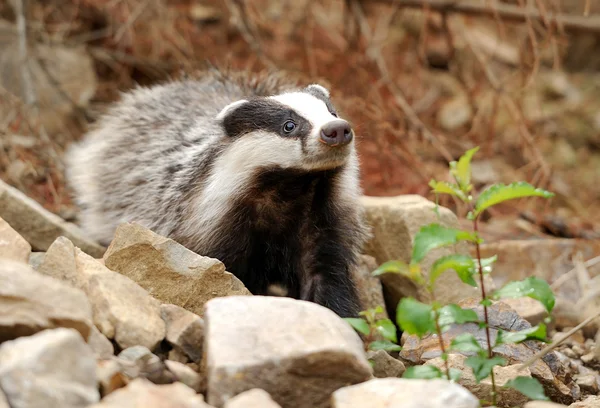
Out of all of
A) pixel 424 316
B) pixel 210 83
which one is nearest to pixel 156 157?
pixel 210 83

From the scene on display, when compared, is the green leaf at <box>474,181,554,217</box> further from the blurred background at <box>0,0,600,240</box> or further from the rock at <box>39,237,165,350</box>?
the blurred background at <box>0,0,600,240</box>

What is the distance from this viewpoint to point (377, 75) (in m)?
Result: 7.77

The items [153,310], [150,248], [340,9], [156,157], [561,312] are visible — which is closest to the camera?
[153,310]

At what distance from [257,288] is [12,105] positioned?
3.33 metres

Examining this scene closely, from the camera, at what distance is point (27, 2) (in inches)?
289

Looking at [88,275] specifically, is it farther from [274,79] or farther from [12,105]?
[12,105]

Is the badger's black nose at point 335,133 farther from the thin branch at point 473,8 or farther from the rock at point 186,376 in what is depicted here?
the thin branch at point 473,8

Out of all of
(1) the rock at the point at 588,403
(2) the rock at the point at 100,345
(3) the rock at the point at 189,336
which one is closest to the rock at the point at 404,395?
(3) the rock at the point at 189,336

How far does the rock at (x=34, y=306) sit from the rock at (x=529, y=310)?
250 cm

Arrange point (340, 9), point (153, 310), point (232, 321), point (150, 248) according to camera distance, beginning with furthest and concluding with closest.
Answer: point (340, 9), point (150, 248), point (153, 310), point (232, 321)

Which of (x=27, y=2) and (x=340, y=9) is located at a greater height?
(x=340, y=9)

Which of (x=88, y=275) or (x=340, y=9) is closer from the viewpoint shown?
(x=88, y=275)

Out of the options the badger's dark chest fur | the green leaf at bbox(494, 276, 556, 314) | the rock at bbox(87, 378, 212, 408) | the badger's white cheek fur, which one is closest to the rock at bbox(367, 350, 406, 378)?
the green leaf at bbox(494, 276, 556, 314)

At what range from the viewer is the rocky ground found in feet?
7.72
